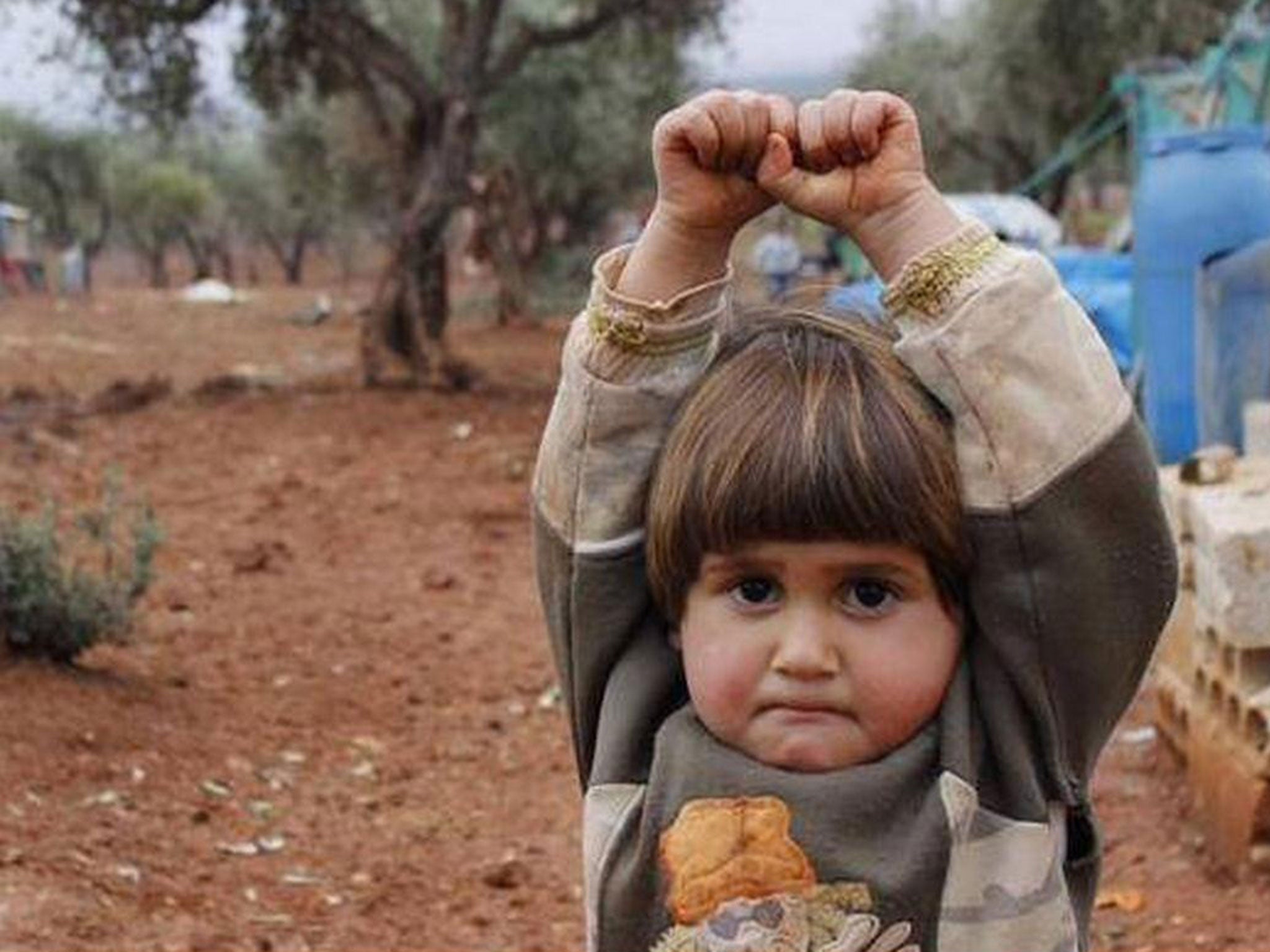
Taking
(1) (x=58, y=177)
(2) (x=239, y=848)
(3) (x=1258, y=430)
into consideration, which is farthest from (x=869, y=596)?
(1) (x=58, y=177)

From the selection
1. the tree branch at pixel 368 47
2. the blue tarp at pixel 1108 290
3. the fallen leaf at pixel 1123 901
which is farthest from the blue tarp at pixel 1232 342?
the tree branch at pixel 368 47

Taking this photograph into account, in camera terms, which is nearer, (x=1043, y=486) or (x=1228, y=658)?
(x=1043, y=486)

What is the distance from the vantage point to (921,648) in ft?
5.32

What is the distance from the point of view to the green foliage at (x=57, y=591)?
18.1 feet

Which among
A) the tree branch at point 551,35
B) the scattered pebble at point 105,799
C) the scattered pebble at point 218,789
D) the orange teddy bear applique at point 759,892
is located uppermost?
the orange teddy bear applique at point 759,892

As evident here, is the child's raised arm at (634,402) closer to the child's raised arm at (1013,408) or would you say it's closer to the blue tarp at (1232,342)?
the child's raised arm at (1013,408)

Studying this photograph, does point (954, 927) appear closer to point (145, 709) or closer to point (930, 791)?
point (930, 791)

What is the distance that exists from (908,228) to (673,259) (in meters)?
0.20

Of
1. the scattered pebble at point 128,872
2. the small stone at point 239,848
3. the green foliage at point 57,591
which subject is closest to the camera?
the scattered pebble at point 128,872

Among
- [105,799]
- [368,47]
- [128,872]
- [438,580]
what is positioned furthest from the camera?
[368,47]

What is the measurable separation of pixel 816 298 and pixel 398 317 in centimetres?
1324

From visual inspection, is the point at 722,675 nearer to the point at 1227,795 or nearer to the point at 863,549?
the point at 863,549

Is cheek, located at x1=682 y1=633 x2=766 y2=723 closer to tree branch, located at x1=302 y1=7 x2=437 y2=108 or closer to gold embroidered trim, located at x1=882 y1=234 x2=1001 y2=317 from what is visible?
gold embroidered trim, located at x1=882 y1=234 x2=1001 y2=317

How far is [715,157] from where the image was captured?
1619 millimetres
